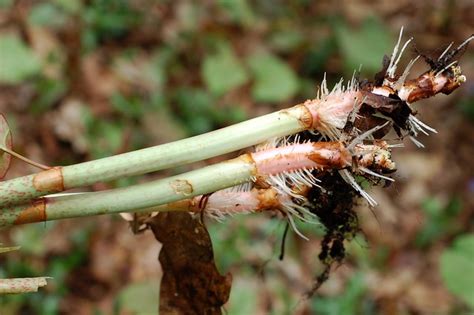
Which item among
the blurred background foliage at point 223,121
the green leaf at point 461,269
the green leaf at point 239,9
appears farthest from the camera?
the green leaf at point 239,9

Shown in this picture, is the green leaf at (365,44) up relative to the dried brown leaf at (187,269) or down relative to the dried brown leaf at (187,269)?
up

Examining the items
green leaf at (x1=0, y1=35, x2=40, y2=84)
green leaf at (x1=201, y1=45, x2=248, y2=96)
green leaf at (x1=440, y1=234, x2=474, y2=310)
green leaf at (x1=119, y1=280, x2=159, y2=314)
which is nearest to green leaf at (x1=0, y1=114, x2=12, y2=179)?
green leaf at (x1=119, y1=280, x2=159, y2=314)

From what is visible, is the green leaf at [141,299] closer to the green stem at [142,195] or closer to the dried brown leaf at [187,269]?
the dried brown leaf at [187,269]

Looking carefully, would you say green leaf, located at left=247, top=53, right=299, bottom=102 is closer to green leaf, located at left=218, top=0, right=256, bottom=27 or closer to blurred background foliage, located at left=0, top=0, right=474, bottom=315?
blurred background foliage, located at left=0, top=0, right=474, bottom=315

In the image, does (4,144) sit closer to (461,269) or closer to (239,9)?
(461,269)

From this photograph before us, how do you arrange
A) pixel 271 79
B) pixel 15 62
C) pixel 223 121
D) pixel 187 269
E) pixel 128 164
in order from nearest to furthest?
1. pixel 128 164
2. pixel 187 269
3. pixel 15 62
4. pixel 223 121
5. pixel 271 79

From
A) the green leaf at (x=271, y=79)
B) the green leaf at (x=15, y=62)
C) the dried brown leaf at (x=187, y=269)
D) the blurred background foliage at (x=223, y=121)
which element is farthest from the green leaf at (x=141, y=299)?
the green leaf at (x=271, y=79)

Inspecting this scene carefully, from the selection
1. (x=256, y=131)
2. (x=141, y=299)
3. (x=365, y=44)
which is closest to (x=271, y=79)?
(x=365, y=44)

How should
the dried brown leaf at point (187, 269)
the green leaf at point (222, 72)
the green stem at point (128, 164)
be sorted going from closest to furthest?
the green stem at point (128, 164)
the dried brown leaf at point (187, 269)
the green leaf at point (222, 72)
